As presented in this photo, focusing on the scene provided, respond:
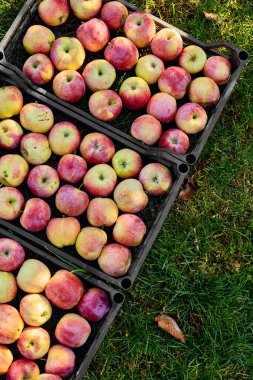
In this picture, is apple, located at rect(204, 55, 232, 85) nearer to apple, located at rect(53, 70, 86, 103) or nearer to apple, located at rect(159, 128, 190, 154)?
apple, located at rect(159, 128, 190, 154)

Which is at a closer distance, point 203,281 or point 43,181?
point 43,181

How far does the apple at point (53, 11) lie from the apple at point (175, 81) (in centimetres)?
62

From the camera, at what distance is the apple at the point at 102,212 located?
2.54m

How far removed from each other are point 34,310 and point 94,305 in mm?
274

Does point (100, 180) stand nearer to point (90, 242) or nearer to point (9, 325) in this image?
point (90, 242)

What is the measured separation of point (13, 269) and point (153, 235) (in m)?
0.68

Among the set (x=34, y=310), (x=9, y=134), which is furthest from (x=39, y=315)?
(x=9, y=134)

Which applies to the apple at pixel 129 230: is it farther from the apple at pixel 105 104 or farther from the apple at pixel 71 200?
the apple at pixel 105 104

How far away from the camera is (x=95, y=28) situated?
2727mm

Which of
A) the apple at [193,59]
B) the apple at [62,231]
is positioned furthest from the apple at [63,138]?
the apple at [193,59]

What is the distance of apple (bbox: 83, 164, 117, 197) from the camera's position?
8.45 feet

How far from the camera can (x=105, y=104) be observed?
266 cm

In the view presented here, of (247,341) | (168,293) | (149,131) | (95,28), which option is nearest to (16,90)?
(95,28)

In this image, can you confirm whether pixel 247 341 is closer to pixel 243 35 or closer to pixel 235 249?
pixel 235 249
